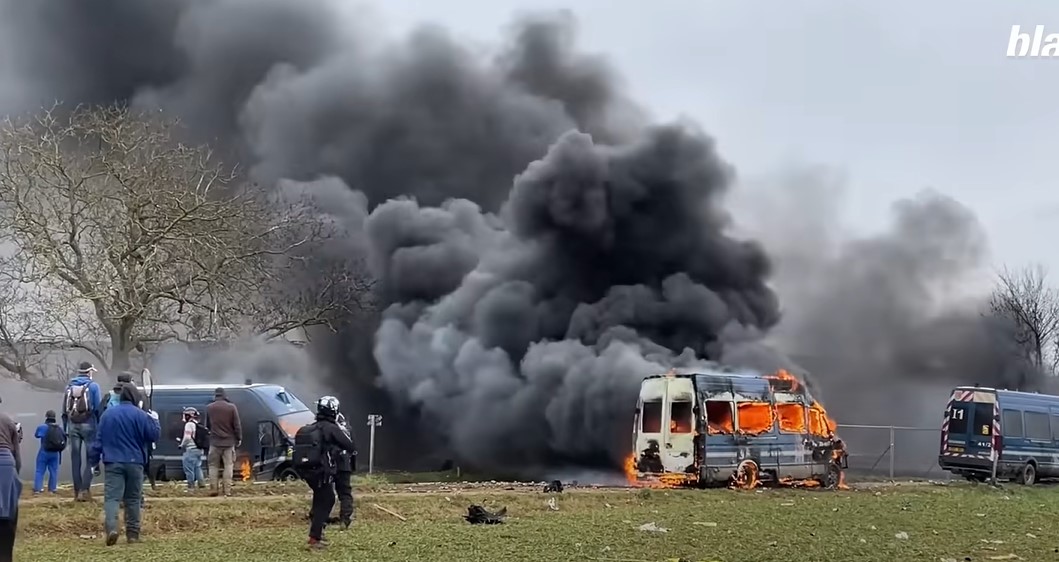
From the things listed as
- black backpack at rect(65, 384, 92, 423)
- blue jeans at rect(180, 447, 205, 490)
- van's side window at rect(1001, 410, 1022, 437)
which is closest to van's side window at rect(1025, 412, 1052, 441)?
van's side window at rect(1001, 410, 1022, 437)

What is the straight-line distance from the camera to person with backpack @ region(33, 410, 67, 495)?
66.0 ft

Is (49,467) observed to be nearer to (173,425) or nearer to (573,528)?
(173,425)

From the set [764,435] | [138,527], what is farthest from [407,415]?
[138,527]

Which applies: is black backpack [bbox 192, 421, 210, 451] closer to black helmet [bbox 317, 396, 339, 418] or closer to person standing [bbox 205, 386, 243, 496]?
person standing [bbox 205, 386, 243, 496]

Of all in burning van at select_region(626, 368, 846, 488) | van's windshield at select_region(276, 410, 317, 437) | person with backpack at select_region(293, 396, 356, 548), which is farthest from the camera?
van's windshield at select_region(276, 410, 317, 437)

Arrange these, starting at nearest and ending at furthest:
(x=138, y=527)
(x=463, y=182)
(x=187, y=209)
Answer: (x=138, y=527) < (x=187, y=209) < (x=463, y=182)

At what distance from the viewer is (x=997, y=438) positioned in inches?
1185

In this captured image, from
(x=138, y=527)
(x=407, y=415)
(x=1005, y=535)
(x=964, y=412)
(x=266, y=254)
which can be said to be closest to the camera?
(x=138, y=527)

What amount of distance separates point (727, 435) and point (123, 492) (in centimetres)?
1475

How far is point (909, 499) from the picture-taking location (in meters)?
23.5

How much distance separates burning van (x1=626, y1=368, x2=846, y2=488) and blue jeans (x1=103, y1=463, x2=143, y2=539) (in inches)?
538

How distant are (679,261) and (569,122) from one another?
15.5 meters

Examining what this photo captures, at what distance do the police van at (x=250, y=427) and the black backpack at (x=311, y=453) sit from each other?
41.3 ft

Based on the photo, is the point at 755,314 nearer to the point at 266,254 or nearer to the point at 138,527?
the point at 266,254
